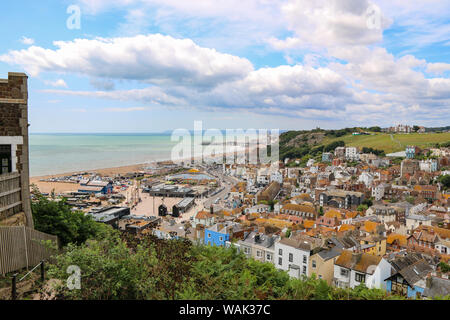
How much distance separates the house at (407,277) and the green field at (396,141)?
85.7 meters

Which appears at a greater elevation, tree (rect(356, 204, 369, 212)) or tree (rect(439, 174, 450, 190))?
tree (rect(439, 174, 450, 190))

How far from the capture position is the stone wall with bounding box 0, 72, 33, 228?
24.1 feet

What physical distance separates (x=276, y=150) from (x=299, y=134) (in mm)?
23798

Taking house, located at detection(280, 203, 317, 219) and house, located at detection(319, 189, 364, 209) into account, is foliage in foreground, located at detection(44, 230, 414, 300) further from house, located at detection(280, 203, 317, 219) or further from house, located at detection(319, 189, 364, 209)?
house, located at detection(319, 189, 364, 209)

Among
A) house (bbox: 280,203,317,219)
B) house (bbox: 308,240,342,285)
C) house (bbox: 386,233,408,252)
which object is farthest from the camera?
house (bbox: 280,203,317,219)

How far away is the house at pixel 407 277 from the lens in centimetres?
1489

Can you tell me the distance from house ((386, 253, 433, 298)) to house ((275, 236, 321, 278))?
13.4ft

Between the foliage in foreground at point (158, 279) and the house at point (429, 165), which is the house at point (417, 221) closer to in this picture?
the foliage in foreground at point (158, 279)

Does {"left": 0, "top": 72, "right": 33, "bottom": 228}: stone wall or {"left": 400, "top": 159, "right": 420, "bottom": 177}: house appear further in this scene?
{"left": 400, "top": 159, "right": 420, "bottom": 177}: house

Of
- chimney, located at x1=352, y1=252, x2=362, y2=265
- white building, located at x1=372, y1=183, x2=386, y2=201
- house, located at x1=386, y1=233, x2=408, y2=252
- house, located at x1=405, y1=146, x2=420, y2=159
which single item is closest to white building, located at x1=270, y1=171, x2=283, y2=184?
white building, located at x1=372, y1=183, x2=386, y2=201

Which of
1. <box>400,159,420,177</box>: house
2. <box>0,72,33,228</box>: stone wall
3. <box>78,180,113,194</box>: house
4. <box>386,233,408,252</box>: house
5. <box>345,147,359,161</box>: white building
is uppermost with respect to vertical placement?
<box>0,72,33,228</box>: stone wall

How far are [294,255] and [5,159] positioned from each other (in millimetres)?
15067

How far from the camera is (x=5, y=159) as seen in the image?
7547 millimetres

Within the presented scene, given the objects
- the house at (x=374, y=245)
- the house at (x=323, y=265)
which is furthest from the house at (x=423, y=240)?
the house at (x=323, y=265)
